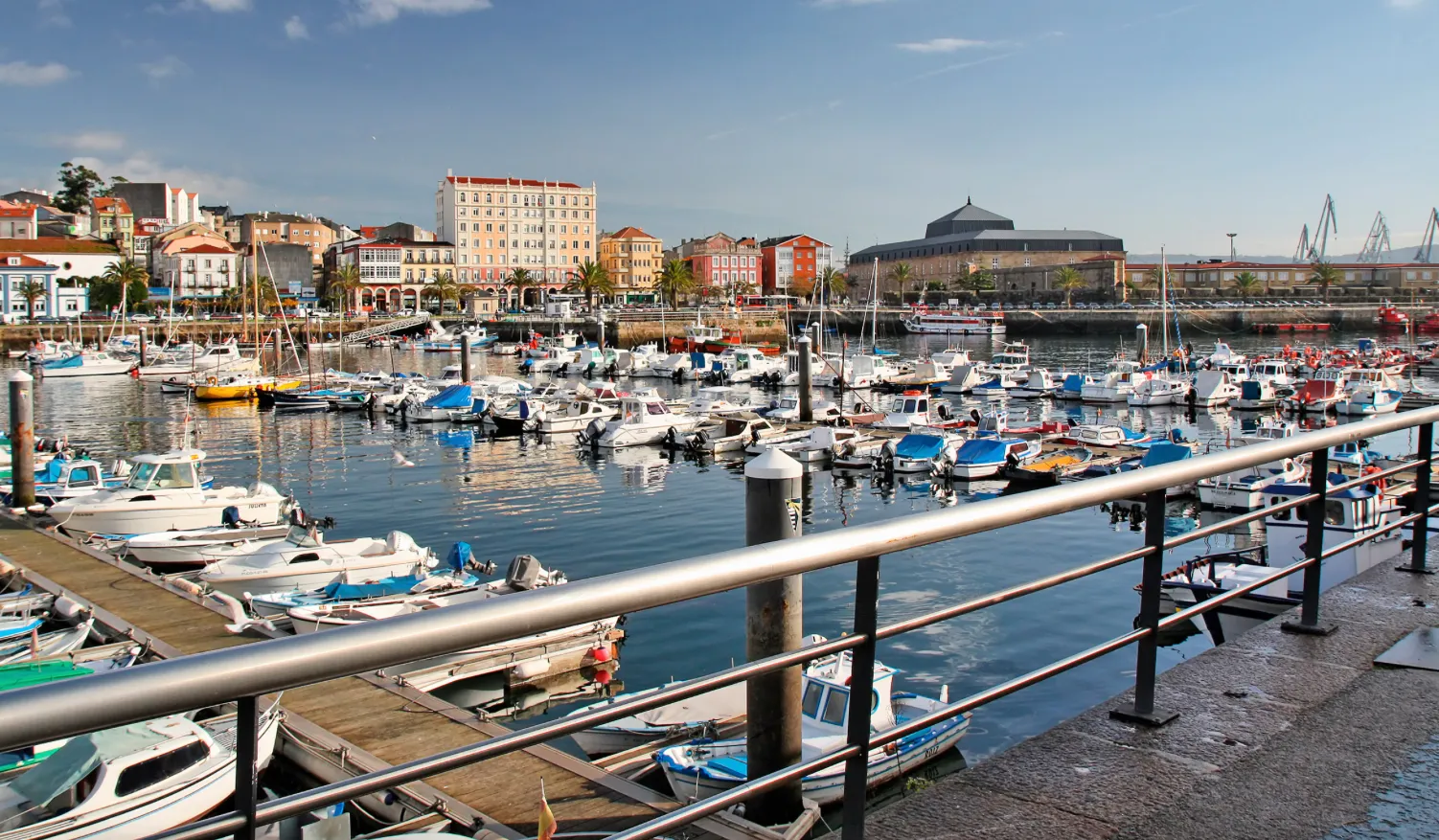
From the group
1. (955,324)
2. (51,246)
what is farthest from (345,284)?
(955,324)

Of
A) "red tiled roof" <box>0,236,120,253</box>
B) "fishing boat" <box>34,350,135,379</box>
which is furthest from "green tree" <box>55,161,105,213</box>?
"fishing boat" <box>34,350,135,379</box>

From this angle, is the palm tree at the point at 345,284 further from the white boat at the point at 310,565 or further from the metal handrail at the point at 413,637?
the metal handrail at the point at 413,637

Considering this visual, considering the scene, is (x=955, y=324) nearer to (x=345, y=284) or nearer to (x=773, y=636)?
(x=345, y=284)

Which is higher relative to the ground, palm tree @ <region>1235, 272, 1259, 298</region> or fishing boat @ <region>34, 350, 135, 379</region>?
palm tree @ <region>1235, 272, 1259, 298</region>

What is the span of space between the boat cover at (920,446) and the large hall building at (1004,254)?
13033 cm

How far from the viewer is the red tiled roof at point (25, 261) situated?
113 meters

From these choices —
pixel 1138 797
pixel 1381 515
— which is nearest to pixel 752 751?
pixel 1138 797

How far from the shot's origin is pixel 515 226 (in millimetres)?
146000

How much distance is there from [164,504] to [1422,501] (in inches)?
933

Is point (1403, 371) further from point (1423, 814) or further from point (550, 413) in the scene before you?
point (1423, 814)

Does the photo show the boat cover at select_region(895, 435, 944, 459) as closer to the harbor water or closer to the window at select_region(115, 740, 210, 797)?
the harbor water

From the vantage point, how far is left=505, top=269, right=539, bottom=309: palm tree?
444 feet

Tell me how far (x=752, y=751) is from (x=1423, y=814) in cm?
208

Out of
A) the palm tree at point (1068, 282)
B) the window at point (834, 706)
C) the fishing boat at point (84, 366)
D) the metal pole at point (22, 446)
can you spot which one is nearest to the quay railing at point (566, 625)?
the window at point (834, 706)
